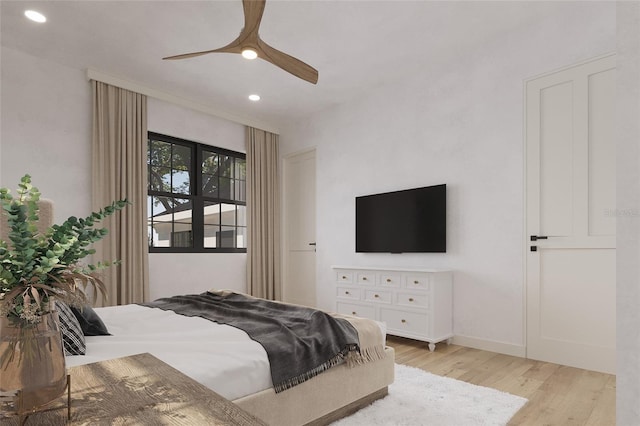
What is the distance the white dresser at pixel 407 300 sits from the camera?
3.57 m

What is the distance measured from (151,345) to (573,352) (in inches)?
121

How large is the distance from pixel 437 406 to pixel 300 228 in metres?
3.72

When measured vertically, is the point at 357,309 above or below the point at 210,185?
below

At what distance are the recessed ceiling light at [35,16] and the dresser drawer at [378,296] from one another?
3.79 metres

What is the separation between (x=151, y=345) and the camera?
5.68 ft

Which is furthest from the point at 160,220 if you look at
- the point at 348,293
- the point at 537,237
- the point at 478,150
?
the point at 537,237

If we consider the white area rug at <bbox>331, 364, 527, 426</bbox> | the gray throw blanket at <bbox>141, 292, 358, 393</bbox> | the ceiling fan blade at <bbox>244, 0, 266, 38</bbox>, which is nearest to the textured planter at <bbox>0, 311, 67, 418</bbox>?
the gray throw blanket at <bbox>141, 292, 358, 393</bbox>

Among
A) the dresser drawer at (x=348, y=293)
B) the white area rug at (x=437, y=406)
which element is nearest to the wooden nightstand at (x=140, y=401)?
the white area rug at (x=437, y=406)

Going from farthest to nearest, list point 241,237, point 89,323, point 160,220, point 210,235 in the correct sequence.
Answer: point 241,237
point 210,235
point 160,220
point 89,323

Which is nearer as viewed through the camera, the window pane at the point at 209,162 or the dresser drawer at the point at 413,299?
the dresser drawer at the point at 413,299

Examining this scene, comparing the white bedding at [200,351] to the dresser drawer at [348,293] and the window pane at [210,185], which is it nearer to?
the dresser drawer at [348,293]

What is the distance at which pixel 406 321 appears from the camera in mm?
3717

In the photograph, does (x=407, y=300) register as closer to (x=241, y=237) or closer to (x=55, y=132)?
(x=241, y=237)

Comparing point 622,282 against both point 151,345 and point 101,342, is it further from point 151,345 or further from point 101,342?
point 101,342
